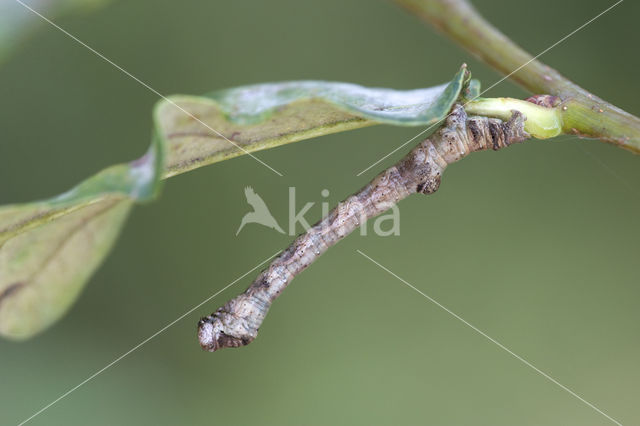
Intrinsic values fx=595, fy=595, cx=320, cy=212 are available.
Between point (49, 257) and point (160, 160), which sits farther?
point (49, 257)

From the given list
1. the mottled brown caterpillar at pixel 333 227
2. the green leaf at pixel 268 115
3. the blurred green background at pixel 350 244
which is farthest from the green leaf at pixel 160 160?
the blurred green background at pixel 350 244

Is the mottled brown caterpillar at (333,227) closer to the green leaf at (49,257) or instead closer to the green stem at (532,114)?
the green stem at (532,114)

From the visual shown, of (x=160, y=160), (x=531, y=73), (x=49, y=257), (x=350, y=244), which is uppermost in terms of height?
(x=350, y=244)

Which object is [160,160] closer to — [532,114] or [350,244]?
[532,114]

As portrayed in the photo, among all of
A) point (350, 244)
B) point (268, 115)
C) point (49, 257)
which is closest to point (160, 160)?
point (268, 115)

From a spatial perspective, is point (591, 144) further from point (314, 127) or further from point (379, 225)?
point (314, 127)

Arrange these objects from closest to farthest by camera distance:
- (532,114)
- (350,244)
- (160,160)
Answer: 1. (160,160)
2. (532,114)
3. (350,244)

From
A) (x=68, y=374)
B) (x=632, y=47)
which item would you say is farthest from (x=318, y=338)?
(x=632, y=47)
